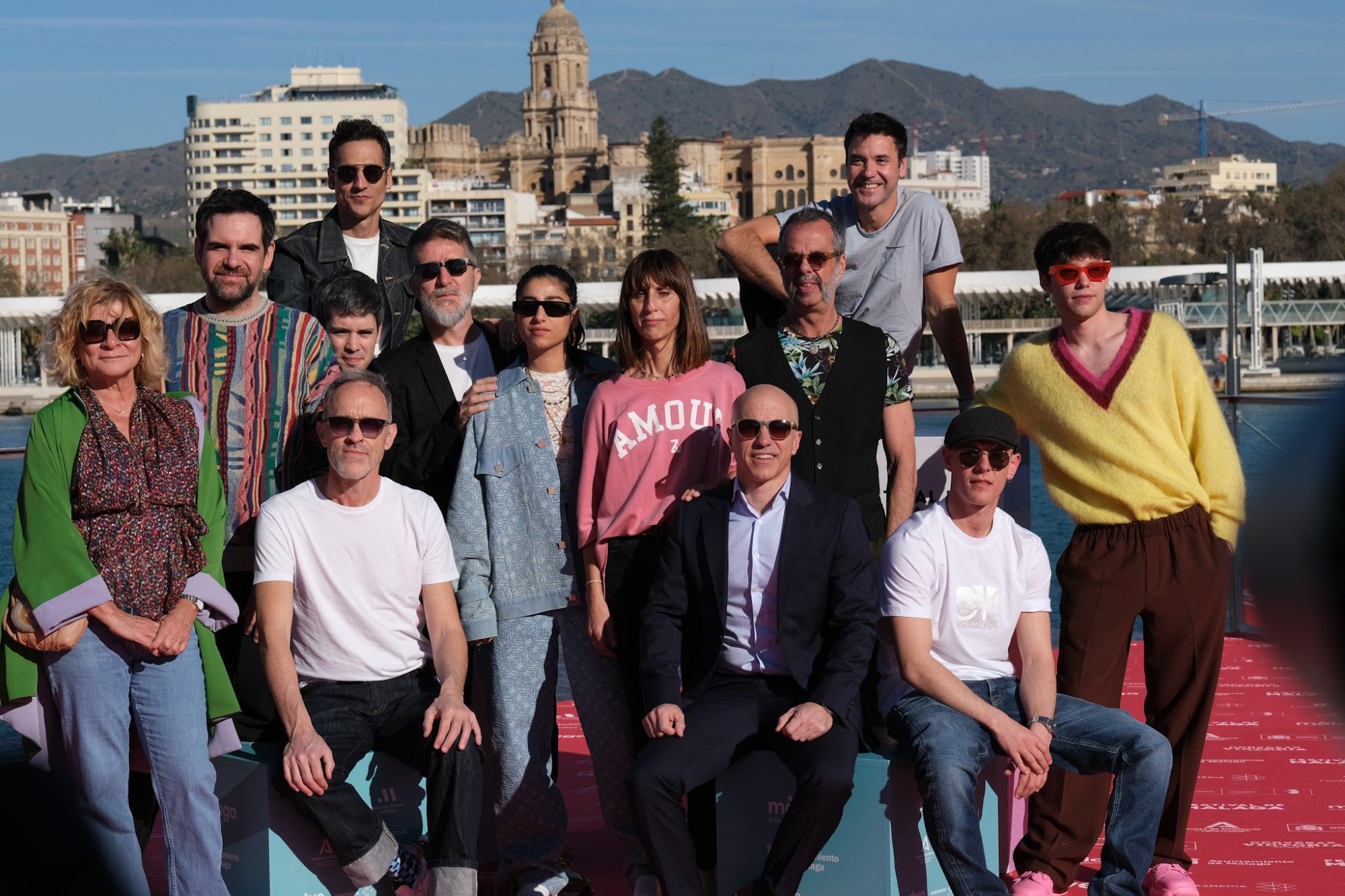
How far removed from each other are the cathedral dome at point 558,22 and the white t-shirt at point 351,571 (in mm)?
177771

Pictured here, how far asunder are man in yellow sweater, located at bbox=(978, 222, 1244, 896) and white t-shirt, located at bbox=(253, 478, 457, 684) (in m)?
1.45

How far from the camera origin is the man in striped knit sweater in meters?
3.46

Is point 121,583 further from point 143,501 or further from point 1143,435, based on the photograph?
A: point 1143,435

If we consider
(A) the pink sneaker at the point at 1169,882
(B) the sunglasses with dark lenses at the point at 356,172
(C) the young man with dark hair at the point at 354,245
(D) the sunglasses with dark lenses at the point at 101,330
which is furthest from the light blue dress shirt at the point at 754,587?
(B) the sunglasses with dark lenses at the point at 356,172

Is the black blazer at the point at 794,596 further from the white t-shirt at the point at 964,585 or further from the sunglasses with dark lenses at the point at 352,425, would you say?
the sunglasses with dark lenses at the point at 352,425

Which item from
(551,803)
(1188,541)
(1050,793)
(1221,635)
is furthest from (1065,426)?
(551,803)

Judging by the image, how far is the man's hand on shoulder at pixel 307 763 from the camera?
10.1 ft

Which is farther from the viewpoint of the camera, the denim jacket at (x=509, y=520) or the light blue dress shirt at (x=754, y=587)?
the denim jacket at (x=509, y=520)

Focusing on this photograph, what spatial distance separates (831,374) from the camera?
3502mm

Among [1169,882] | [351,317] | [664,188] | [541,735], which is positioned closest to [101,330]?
[351,317]

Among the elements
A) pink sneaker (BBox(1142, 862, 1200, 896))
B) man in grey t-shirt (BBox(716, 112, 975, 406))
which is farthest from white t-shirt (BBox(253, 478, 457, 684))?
pink sneaker (BBox(1142, 862, 1200, 896))

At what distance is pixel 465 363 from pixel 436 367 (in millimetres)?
88

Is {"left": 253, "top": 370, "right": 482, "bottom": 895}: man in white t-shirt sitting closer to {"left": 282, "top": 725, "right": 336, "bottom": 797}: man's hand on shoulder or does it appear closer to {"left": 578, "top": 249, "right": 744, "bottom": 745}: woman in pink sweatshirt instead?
{"left": 282, "top": 725, "right": 336, "bottom": 797}: man's hand on shoulder

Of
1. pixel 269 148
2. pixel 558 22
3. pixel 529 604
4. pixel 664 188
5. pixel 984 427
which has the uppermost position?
pixel 558 22
